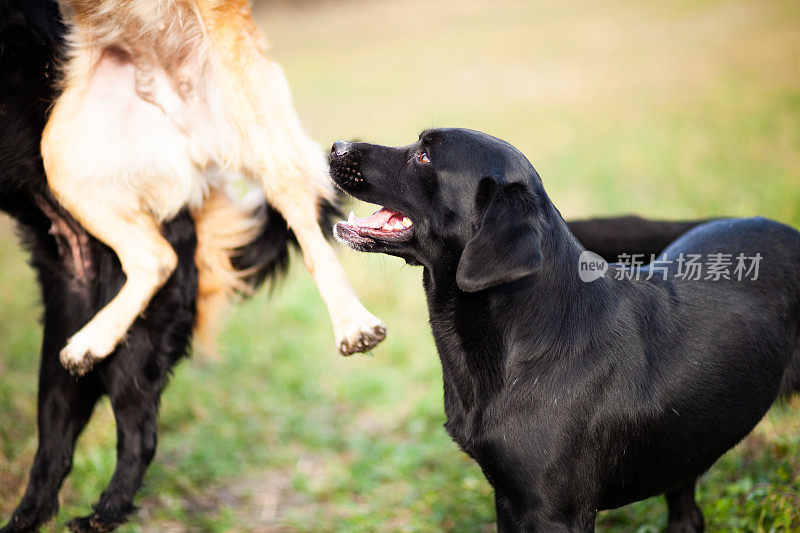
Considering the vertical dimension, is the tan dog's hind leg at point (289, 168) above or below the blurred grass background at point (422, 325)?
above

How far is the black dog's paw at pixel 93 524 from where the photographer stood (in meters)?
2.94

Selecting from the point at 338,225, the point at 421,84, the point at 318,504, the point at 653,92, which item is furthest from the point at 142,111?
the point at 421,84

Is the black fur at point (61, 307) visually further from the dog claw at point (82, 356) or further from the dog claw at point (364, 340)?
the dog claw at point (364, 340)

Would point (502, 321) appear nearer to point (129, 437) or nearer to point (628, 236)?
point (628, 236)

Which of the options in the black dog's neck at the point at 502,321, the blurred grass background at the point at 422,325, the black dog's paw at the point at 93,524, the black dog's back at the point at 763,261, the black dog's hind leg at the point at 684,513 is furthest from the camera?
the blurred grass background at the point at 422,325

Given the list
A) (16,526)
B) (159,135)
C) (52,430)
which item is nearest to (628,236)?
(159,135)

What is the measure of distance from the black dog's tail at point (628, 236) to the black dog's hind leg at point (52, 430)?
98.1 inches

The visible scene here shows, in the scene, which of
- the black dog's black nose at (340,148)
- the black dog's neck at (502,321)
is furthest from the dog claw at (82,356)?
the black dog's neck at (502,321)

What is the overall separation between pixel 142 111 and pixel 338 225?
112 centimetres

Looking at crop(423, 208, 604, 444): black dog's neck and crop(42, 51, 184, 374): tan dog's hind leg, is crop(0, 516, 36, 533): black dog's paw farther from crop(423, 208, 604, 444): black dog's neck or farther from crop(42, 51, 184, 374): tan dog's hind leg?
crop(423, 208, 604, 444): black dog's neck

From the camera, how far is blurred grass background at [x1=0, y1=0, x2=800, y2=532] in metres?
3.78

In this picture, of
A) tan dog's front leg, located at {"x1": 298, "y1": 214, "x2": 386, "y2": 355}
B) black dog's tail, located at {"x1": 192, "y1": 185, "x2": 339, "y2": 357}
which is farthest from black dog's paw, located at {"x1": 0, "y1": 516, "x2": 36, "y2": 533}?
tan dog's front leg, located at {"x1": 298, "y1": 214, "x2": 386, "y2": 355}

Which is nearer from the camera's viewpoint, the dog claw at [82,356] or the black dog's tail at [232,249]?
the dog claw at [82,356]

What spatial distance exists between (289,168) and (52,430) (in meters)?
1.61
